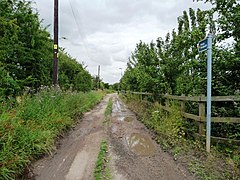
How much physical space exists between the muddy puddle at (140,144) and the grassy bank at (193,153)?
28 centimetres

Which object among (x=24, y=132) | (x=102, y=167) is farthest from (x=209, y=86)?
(x=24, y=132)

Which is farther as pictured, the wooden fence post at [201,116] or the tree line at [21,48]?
the tree line at [21,48]

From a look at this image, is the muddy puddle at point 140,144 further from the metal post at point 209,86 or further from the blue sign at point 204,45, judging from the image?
the blue sign at point 204,45

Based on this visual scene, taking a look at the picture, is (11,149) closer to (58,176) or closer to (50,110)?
(58,176)

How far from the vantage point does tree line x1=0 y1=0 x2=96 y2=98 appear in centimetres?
555

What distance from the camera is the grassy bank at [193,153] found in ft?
10.3

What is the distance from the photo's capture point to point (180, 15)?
791 cm

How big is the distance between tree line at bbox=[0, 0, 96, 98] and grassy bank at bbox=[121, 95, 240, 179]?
4.24 meters

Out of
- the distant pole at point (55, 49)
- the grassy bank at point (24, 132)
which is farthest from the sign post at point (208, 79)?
the distant pole at point (55, 49)

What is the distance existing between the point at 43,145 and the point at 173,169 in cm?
254

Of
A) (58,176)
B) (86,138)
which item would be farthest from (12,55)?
(58,176)

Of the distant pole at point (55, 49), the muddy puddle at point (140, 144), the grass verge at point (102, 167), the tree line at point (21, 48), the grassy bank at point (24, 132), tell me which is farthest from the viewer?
the distant pole at point (55, 49)

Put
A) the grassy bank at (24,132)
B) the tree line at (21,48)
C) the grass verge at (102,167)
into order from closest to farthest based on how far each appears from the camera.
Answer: the grassy bank at (24,132) < the grass verge at (102,167) < the tree line at (21,48)

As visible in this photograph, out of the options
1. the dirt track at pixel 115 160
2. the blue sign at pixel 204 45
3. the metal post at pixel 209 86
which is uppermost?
the blue sign at pixel 204 45
